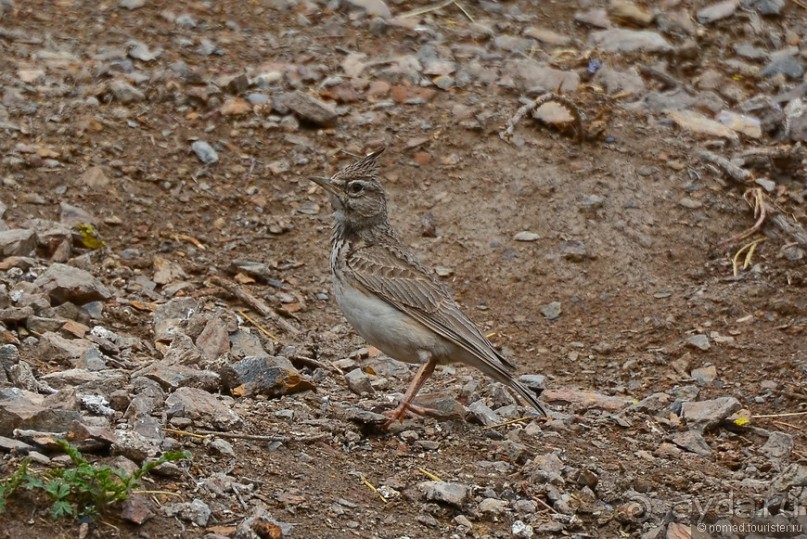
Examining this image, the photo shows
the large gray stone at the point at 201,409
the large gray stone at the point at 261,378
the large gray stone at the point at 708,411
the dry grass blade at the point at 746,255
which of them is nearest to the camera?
the large gray stone at the point at 201,409

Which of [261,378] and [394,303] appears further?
[394,303]

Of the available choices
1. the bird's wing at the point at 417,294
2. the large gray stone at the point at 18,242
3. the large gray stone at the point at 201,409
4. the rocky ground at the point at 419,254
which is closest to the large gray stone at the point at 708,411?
the rocky ground at the point at 419,254

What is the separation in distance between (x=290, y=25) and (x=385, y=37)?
3.42 feet

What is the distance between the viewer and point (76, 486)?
4973 millimetres

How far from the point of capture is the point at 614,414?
26.1ft

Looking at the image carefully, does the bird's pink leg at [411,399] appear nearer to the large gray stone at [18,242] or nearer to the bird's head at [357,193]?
the bird's head at [357,193]

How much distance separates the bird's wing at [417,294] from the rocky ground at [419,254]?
466 mm

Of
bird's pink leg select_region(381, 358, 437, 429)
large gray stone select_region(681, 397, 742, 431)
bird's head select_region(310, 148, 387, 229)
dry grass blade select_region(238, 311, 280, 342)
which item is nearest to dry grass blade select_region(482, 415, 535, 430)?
bird's pink leg select_region(381, 358, 437, 429)

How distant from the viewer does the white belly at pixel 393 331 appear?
24.9ft

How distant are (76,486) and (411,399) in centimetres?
279

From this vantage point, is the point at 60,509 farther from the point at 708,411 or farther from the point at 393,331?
the point at 708,411

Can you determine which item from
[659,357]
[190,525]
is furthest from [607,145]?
[190,525]

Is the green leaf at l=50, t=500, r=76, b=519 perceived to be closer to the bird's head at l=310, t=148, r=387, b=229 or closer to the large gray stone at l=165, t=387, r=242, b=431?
the large gray stone at l=165, t=387, r=242, b=431

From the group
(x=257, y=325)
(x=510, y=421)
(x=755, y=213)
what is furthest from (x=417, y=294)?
(x=755, y=213)
